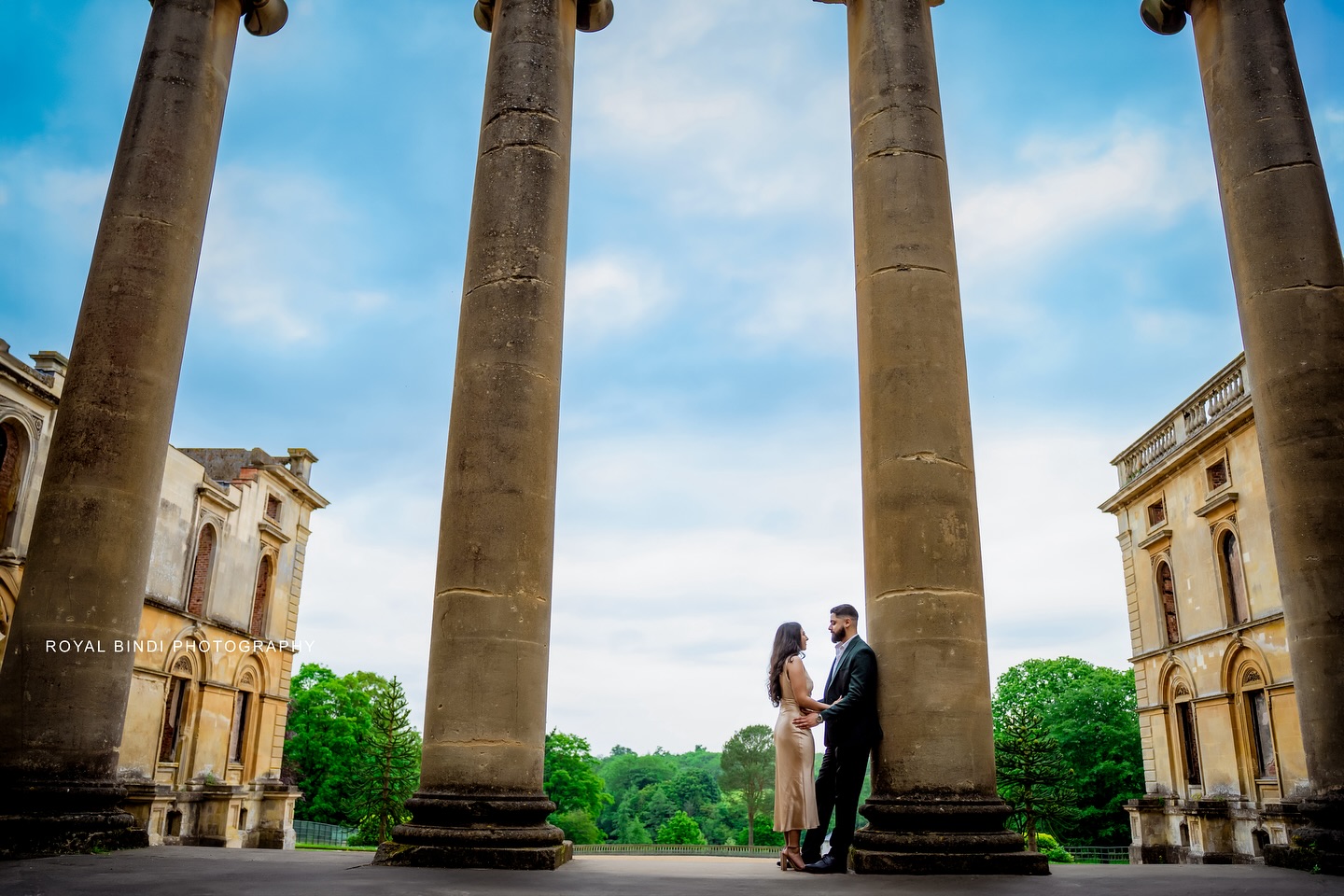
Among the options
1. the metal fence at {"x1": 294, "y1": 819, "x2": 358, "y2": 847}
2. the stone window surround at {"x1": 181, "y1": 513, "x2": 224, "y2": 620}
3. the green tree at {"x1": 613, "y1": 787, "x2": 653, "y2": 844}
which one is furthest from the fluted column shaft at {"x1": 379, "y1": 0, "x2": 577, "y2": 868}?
the green tree at {"x1": 613, "y1": 787, "x2": 653, "y2": 844}

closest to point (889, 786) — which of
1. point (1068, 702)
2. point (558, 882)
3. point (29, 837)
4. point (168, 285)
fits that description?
point (558, 882)

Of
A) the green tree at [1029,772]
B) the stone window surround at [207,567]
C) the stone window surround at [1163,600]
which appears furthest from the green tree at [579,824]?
the stone window surround at [1163,600]

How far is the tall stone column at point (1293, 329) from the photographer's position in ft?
36.5

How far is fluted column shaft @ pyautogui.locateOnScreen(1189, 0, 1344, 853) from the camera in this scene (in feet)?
37.0

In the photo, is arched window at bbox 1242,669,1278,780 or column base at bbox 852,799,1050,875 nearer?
column base at bbox 852,799,1050,875

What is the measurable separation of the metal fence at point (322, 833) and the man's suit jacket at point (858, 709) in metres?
58.4

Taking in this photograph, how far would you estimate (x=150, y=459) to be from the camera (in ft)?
39.8

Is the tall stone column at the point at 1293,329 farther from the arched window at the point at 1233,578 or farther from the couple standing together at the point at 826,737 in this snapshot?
the arched window at the point at 1233,578

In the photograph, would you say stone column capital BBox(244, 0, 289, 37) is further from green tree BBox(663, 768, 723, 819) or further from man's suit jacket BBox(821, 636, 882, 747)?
green tree BBox(663, 768, 723, 819)

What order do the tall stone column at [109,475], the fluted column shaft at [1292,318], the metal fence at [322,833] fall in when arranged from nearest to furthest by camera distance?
the tall stone column at [109,475]
the fluted column shaft at [1292,318]
the metal fence at [322,833]

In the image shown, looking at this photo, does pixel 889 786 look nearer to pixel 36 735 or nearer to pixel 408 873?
pixel 408 873

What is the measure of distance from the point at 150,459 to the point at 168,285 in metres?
2.33

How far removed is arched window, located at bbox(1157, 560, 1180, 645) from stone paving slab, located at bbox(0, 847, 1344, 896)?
1232 inches

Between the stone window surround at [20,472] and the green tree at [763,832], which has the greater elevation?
the stone window surround at [20,472]
